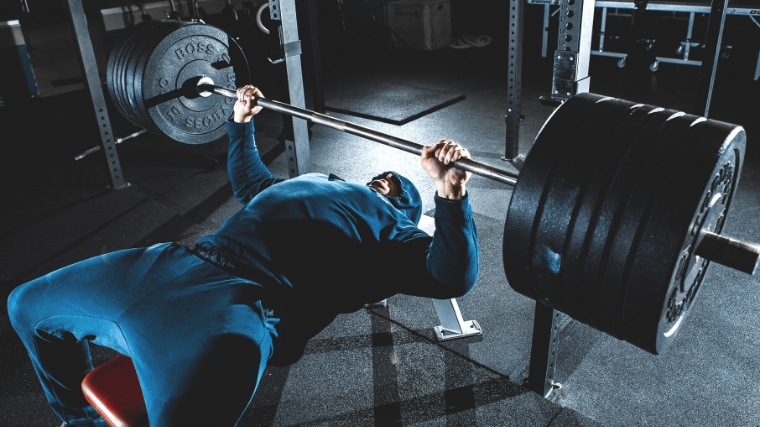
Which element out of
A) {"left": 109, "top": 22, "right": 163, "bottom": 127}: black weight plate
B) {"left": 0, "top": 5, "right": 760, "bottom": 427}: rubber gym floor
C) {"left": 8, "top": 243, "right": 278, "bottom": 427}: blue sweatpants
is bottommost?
{"left": 0, "top": 5, "right": 760, "bottom": 427}: rubber gym floor

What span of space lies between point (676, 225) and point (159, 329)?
3.68 feet

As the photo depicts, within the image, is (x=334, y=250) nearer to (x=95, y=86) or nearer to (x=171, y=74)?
(x=171, y=74)

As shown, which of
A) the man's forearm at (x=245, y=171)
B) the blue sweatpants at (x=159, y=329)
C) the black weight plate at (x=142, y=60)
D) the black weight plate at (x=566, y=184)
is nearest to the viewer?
the black weight plate at (x=566, y=184)

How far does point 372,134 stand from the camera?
166cm

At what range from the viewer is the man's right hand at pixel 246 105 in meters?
2.16

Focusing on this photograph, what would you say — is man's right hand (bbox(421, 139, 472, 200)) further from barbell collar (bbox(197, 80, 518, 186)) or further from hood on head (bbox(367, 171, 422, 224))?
hood on head (bbox(367, 171, 422, 224))

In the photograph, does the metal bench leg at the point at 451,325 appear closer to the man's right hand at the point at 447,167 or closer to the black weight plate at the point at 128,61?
the man's right hand at the point at 447,167

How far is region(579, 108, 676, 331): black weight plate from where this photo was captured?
1006mm

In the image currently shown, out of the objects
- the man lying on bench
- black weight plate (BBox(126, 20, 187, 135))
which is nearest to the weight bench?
the man lying on bench

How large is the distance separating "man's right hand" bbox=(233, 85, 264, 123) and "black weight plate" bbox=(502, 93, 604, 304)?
133cm

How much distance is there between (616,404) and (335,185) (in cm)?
119

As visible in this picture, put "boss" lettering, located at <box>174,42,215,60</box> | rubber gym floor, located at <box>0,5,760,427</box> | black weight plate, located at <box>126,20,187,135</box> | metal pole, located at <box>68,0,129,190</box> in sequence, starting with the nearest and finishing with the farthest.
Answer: rubber gym floor, located at <box>0,5,760,427</box>, black weight plate, located at <box>126,20,187,135</box>, "boss" lettering, located at <box>174,42,215,60</box>, metal pole, located at <box>68,0,129,190</box>

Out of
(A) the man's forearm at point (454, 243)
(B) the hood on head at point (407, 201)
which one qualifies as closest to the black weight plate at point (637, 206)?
(A) the man's forearm at point (454, 243)

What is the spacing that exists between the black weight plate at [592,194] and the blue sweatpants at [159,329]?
30.3 inches
